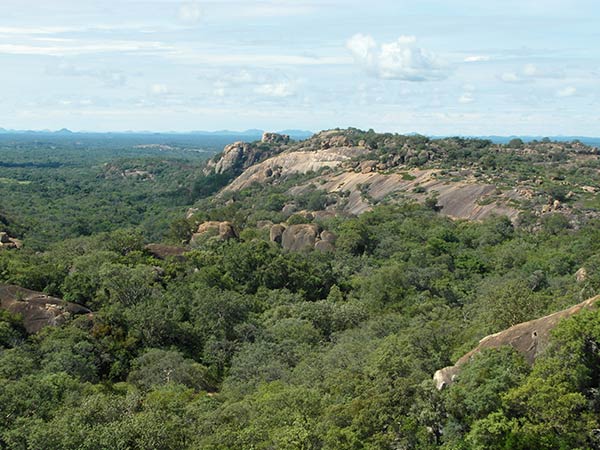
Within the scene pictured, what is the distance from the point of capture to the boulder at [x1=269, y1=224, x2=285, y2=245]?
77.7 metres

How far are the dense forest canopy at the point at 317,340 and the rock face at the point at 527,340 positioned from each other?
99cm

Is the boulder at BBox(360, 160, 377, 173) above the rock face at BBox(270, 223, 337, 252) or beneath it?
above

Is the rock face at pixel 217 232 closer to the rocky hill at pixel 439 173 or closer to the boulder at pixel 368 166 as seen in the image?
the rocky hill at pixel 439 173

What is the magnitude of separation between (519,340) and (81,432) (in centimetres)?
1670

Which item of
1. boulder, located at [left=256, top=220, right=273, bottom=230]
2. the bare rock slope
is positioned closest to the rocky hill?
the bare rock slope

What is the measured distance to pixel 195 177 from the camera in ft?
588

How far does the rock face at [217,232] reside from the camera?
73438 mm

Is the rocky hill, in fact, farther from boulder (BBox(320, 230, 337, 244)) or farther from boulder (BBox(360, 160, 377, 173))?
boulder (BBox(320, 230, 337, 244))

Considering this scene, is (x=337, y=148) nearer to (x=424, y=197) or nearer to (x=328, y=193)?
(x=328, y=193)

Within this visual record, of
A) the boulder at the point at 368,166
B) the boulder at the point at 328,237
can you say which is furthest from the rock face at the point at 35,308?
the boulder at the point at 368,166

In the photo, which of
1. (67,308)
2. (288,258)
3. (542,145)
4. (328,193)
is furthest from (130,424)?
(542,145)

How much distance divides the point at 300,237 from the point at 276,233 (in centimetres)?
401

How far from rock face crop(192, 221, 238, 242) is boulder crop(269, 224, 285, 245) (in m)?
4.42

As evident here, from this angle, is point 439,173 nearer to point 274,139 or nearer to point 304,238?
point 304,238
